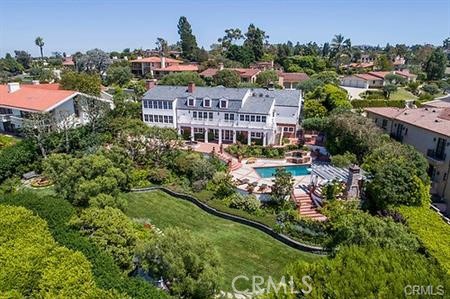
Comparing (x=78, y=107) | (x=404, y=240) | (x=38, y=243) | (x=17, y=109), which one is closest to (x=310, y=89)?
(x=78, y=107)

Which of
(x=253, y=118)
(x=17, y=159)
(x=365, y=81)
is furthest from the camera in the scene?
(x=365, y=81)

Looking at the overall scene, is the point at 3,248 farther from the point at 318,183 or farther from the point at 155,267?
the point at 318,183

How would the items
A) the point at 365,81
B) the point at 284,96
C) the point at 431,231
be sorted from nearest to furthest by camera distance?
the point at 431,231
the point at 284,96
the point at 365,81

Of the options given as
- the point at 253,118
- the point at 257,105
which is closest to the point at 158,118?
the point at 253,118

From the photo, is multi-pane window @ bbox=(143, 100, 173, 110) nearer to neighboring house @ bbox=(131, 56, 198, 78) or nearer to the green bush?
the green bush

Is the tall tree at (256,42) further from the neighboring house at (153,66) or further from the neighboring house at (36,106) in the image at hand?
the neighboring house at (36,106)

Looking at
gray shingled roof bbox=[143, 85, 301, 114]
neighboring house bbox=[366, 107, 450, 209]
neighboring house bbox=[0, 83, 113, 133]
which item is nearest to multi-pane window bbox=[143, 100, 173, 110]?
gray shingled roof bbox=[143, 85, 301, 114]

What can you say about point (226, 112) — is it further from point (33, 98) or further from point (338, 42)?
point (338, 42)
